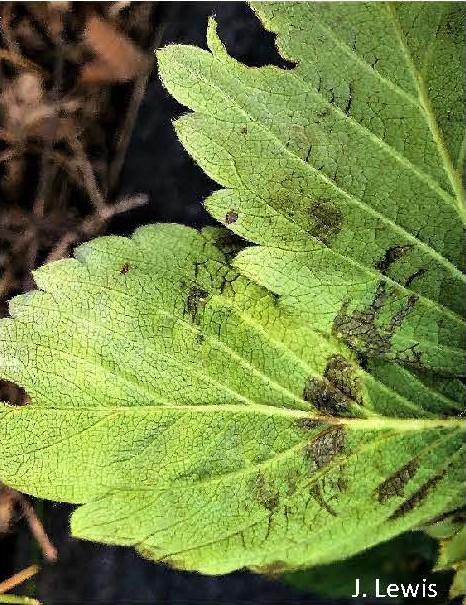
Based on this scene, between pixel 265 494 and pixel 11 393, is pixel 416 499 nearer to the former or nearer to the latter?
pixel 265 494

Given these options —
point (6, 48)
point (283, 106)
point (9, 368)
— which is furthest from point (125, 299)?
point (6, 48)

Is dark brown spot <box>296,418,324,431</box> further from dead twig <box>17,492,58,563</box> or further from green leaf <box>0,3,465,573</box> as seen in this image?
dead twig <box>17,492,58,563</box>

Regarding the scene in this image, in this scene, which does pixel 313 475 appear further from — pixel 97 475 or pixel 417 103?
pixel 417 103

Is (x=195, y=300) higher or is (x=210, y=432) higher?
(x=195, y=300)

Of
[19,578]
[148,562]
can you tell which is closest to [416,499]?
[148,562]

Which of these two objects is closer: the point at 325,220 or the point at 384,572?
the point at 325,220

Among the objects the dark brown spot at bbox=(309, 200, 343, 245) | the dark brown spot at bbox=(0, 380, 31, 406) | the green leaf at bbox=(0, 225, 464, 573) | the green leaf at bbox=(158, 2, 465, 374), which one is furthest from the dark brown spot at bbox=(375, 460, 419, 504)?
the dark brown spot at bbox=(0, 380, 31, 406)
